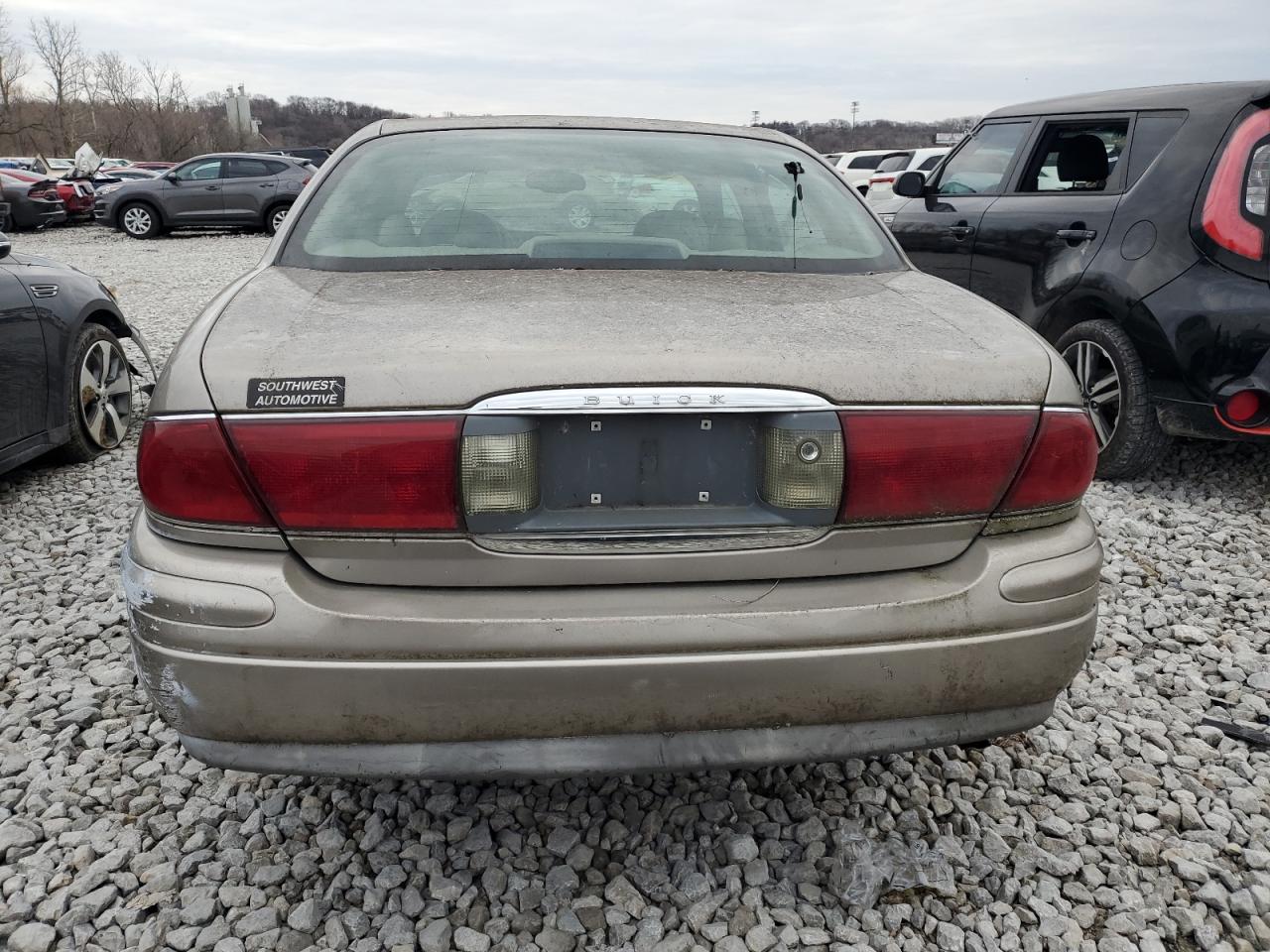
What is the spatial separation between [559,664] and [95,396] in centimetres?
424

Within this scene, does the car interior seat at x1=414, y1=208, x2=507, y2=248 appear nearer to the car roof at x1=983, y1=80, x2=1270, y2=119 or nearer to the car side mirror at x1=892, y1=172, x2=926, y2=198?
the car roof at x1=983, y1=80, x2=1270, y2=119

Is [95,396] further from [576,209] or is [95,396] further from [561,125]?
[576,209]

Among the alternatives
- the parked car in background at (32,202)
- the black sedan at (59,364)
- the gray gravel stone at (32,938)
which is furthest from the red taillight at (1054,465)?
the parked car in background at (32,202)

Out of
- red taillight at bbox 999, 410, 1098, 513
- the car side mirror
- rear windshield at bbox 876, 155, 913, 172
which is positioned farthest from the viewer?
rear windshield at bbox 876, 155, 913, 172

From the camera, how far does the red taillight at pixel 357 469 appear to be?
5.23ft

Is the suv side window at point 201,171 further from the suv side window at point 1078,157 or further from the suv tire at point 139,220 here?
the suv side window at point 1078,157

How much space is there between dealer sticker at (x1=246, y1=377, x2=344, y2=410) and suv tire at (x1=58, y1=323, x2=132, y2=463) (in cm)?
356

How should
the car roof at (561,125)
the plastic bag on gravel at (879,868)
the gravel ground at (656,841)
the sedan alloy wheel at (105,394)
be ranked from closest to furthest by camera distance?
the gravel ground at (656,841), the plastic bag on gravel at (879,868), the car roof at (561,125), the sedan alloy wheel at (105,394)

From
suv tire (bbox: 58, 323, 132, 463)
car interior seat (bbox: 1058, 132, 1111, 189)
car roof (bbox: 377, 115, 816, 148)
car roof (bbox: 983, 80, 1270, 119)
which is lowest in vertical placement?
suv tire (bbox: 58, 323, 132, 463)

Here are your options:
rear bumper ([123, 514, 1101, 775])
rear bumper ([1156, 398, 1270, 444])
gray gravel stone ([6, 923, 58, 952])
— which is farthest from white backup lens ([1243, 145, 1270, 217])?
gray gravel stone ([6, 923, 58, 952])

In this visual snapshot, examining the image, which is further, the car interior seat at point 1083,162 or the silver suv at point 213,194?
the silver suv at point 213,194

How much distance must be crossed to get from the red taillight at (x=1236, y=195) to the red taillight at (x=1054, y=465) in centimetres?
264

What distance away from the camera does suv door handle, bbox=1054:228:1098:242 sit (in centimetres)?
448

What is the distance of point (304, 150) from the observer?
35.9 m
